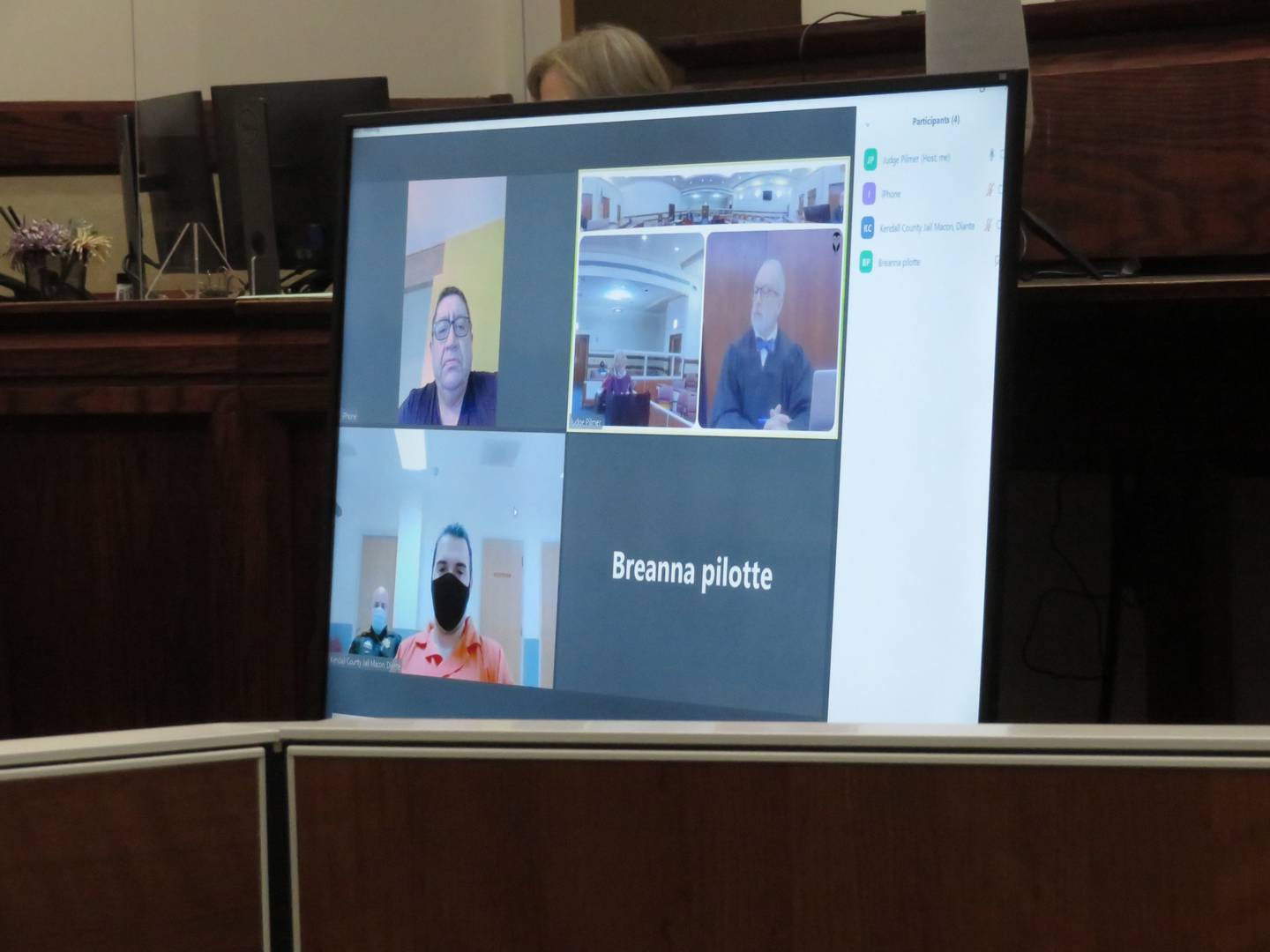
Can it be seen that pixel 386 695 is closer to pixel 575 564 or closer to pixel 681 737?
pixel 575 564

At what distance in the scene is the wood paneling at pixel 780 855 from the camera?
38cm

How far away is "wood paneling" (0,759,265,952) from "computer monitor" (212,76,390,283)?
1940 mm

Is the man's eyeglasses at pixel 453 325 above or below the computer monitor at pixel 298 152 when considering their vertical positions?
below

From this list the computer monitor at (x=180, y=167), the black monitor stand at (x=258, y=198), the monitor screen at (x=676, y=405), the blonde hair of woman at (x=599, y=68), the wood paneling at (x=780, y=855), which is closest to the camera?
the wood paneling at (x=780, y=855)

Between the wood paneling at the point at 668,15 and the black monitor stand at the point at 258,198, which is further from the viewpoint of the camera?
the wood paneling at the point at 668,15

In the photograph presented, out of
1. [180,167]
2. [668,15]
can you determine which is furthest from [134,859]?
[668,15]

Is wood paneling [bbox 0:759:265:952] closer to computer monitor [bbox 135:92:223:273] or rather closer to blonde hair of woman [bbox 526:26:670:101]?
blonde hair of woman [bbox 526:26:670:101]

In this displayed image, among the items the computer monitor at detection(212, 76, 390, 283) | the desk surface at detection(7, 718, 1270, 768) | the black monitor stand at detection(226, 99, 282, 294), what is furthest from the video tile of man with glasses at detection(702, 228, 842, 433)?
the computer monitor at detection(212, 76, 390, 283)

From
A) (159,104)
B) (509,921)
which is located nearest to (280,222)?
(159,104)

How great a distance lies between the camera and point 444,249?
96 centimetres

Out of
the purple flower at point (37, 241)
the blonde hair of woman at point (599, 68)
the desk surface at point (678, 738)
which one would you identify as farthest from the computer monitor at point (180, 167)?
the desk surface at point (678, 738)

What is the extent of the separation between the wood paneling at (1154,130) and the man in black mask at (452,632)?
2.96ft

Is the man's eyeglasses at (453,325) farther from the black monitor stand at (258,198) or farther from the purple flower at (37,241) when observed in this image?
the purple flower at (37,241)

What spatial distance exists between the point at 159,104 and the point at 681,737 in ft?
7.68
